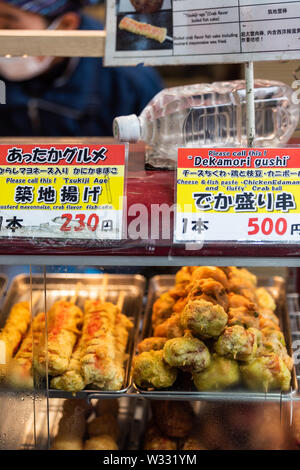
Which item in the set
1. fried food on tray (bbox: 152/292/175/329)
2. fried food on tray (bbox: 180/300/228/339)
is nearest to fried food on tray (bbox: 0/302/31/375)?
fried food on tray (bbox: 152/292/175/329)

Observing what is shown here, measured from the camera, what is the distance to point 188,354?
1366 millimetres

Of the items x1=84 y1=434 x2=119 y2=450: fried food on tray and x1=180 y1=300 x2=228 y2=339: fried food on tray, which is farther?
x1=84 y1=434 x2=119 y2=450: fried food on tray

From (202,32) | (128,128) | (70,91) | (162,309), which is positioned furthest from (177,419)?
(70,91)

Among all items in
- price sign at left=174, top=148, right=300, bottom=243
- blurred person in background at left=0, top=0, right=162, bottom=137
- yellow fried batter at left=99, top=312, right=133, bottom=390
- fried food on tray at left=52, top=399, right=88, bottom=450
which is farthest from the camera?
blurred person in background at left=0, top=0, right=162, bottom=137

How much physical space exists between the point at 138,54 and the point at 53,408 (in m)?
1.10

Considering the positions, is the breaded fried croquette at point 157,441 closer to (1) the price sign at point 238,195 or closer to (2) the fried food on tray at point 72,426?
(2) the fried food on tray at point 72,426

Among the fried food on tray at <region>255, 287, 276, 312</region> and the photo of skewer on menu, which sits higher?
the photo of skewer on menu

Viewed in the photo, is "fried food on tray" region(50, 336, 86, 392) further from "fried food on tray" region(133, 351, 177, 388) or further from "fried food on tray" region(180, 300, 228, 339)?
"fried food on tray" region(180, 300, 228, 339)

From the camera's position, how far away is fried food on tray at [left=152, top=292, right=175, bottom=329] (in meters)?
1.67

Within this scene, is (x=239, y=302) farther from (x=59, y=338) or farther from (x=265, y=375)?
(x=59, y=338)

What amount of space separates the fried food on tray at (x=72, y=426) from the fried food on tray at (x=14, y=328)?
0.74ft

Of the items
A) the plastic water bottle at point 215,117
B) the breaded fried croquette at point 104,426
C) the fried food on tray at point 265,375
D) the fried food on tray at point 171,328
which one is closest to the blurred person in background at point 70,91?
the plastic water bottle at point 215,117

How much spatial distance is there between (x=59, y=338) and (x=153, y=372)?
0.31 m

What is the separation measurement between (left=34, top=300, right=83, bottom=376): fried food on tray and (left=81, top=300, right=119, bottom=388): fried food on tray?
0.04 m
